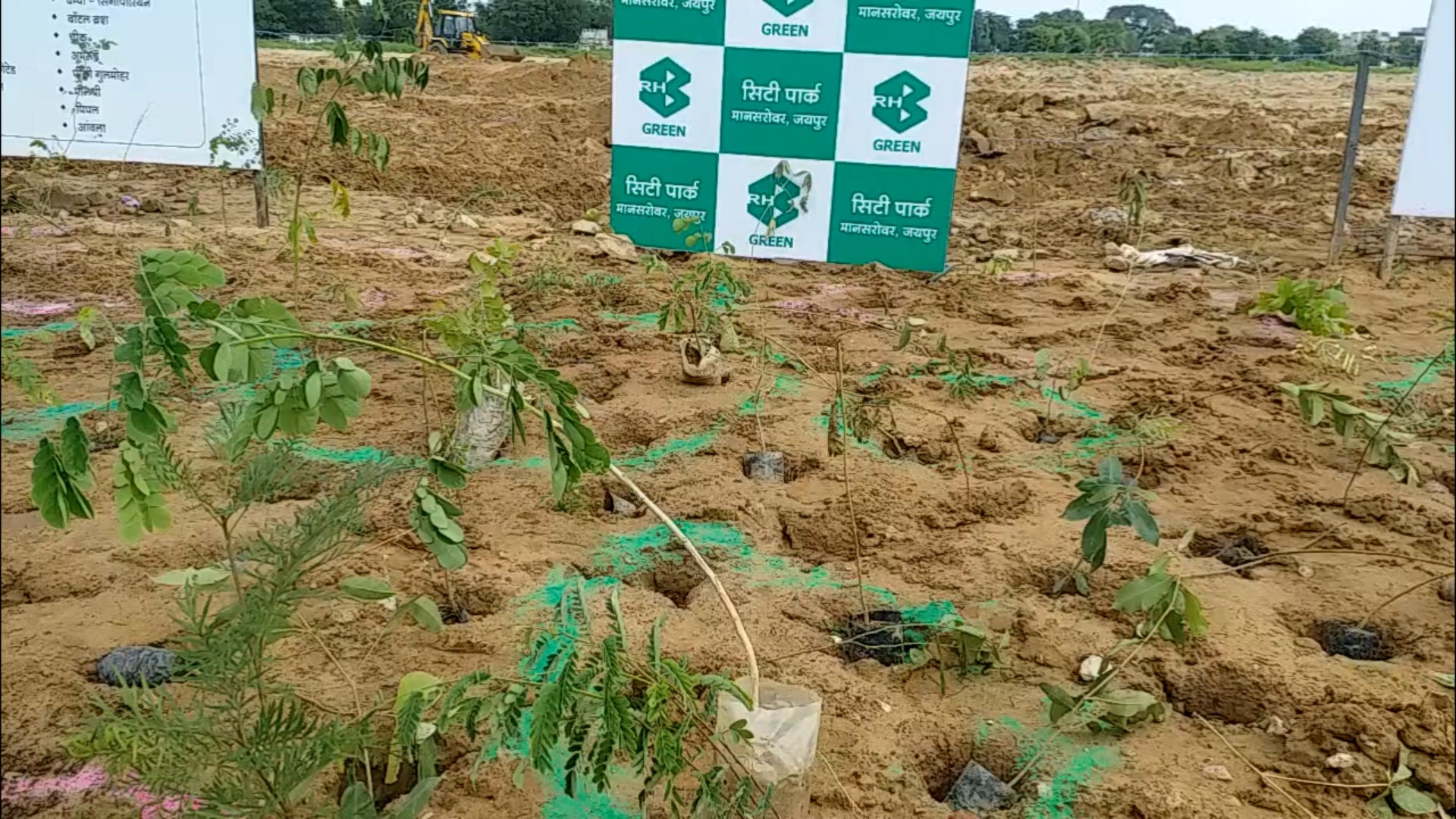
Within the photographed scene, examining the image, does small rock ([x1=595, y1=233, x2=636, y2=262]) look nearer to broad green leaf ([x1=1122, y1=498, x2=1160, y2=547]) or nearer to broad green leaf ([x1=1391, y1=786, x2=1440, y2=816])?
broad green leaf ([x1=1122, y1=498, x2=1160, y2=547])

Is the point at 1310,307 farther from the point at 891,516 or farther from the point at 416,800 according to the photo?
the point at 416,800

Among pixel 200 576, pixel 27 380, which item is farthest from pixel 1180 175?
pixel 200 576

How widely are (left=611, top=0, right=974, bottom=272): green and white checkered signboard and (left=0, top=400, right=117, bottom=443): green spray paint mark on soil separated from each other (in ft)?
6.92

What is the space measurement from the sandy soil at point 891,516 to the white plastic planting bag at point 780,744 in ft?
0.43

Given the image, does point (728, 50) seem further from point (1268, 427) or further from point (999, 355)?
point (1268, 427)

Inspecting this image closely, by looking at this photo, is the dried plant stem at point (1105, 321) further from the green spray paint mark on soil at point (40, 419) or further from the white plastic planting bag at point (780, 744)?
the green spray paint mark on soil at point (40, 419)

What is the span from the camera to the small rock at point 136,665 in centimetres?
187

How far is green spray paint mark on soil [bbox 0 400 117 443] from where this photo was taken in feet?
9.72

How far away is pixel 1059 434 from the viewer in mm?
3299

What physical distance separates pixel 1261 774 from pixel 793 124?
3337 mm

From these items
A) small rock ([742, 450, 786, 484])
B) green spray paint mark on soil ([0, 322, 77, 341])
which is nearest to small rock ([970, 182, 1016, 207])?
small rock ([742, 450, 786, 484])

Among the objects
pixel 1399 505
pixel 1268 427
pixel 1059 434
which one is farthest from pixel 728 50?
pixel 1399 505

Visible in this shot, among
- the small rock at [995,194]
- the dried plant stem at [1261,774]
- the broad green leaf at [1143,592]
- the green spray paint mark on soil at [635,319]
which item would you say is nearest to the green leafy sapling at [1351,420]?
the broad green leaf at [1143,592]

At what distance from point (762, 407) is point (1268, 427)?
1495 millimetres
